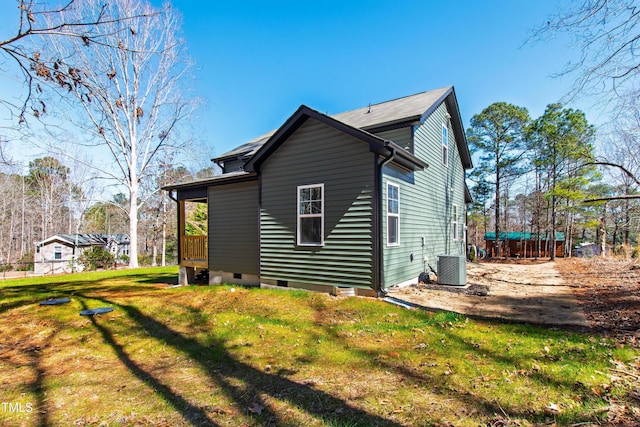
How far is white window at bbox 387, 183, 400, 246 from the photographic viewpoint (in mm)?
7805

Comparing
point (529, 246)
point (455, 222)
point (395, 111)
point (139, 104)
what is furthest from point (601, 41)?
point (529, 246)

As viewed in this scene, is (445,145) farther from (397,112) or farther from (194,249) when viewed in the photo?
(194,249)

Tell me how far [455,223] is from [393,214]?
23.4ft

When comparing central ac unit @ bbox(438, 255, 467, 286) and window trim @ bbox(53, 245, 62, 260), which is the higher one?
central ac unit @ bbox(438, 255, 467, 286)

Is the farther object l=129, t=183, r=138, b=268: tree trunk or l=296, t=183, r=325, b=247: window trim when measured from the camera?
l=129, t=183, r=138, b=268: tree trunk

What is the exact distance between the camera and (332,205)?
7.85 meters

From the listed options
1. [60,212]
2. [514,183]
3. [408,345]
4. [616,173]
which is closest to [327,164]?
[408,345]

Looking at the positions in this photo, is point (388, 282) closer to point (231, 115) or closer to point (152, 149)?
point (231, 115)

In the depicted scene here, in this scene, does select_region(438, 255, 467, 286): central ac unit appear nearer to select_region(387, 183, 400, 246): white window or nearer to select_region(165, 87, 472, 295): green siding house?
select_region(165, 87, 472, 295): green siding house

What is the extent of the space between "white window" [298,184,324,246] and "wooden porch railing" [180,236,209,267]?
15.1 ft

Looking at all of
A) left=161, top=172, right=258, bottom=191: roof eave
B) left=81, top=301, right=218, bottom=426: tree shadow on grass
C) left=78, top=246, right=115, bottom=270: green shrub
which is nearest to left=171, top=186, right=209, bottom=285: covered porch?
left=161, top=172, right=258, bottom=191: roof eave

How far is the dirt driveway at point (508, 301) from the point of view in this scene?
5723 mm

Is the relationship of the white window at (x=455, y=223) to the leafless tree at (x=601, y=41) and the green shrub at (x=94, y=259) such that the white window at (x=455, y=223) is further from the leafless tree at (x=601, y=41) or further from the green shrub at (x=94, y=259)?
the green shrub at (x=94, y=259)

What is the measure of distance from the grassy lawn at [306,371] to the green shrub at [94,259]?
19277 mm
